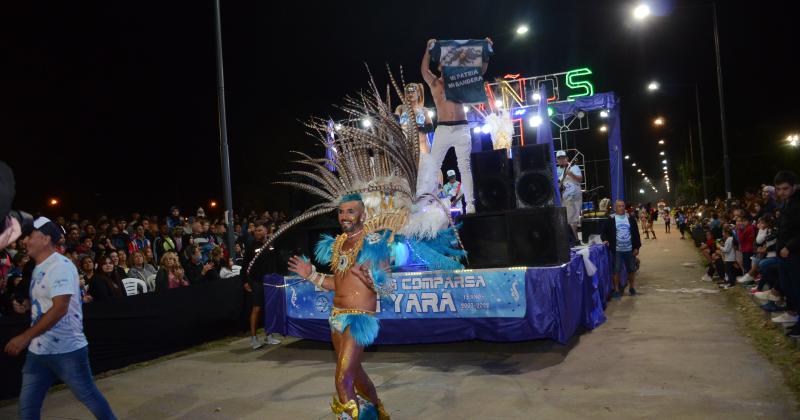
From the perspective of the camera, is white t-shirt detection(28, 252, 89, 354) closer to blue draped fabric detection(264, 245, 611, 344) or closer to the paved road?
the paved road

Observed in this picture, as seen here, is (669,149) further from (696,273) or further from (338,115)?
(696,273)

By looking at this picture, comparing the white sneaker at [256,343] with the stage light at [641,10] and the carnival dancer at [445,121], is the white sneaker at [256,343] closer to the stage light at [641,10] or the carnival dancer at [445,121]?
the carnival dancer at [445,121]

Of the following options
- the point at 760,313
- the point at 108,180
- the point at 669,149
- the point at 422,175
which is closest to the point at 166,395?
the point at 422,175

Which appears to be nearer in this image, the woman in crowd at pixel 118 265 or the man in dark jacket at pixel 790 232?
the man in dark jacket at pixel 790 232

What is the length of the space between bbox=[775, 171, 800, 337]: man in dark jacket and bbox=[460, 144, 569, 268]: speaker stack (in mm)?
2249

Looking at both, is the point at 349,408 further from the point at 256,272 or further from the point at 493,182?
the point at 256,272

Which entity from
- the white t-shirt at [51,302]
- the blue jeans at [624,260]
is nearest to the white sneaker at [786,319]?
the blue jeans at [624,260]

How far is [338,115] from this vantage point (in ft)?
78.2

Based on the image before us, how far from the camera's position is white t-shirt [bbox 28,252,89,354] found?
3922 millimetres

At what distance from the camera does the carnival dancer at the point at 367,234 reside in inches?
167

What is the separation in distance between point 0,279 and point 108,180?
14.2 meters

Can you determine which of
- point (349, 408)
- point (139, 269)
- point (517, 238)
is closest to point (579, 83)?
point (517, 238)

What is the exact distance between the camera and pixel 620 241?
1096 cm

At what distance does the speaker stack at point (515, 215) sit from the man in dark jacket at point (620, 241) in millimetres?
3748
